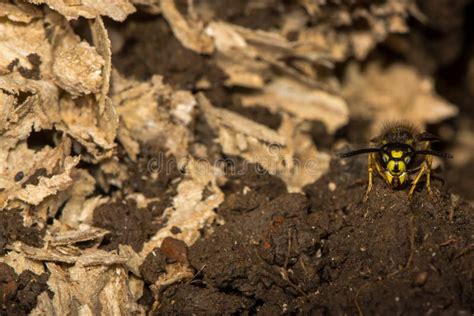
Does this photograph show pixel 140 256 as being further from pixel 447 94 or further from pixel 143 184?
pixel 447 94

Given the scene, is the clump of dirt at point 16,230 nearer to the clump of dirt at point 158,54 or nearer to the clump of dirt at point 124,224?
the clump of dirt at point 124,224

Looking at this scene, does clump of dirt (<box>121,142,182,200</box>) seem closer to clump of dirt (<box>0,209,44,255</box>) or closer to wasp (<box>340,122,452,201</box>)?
clump of dirt (<box>0,209,44,255</box>)

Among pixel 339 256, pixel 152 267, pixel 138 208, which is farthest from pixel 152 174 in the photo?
pixel 339 256

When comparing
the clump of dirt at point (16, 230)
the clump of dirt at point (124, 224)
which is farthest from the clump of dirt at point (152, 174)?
the clump of dirt at point (16, 230)

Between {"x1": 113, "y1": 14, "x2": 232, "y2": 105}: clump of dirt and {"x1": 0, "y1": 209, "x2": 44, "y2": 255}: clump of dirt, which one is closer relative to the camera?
{"x1": 0, "y1": 209, "x2": 44, "y2": 255}: clump of dirt

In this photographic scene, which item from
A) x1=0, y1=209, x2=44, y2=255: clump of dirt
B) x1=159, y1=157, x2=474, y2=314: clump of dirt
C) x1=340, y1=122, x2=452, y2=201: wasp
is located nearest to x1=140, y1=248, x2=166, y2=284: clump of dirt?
x1=159, y1=157, x2=474, y2=314: clump of dirt

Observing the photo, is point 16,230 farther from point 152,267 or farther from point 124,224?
point 152,267

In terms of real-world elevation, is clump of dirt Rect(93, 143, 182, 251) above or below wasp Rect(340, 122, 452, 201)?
below

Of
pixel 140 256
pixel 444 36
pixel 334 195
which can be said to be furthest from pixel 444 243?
pixel 444 36
